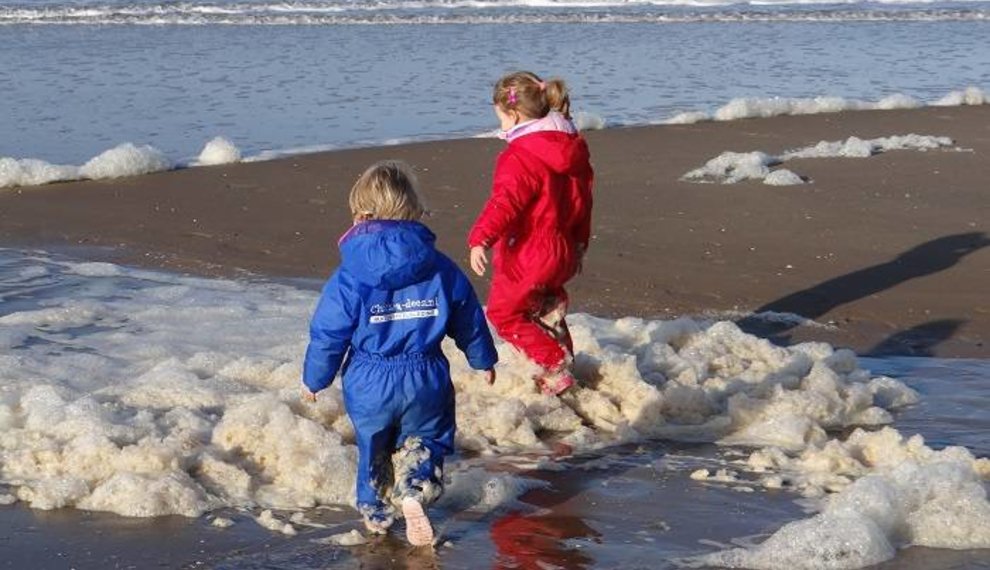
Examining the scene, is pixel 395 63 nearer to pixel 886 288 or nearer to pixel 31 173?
pixel 31 173

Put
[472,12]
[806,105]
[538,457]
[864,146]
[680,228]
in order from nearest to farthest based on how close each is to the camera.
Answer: [538,457] → [680,228] → [864,146] → [806,105] → [472,12]

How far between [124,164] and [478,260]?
26.6ft

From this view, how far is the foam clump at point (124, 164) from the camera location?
13.9 m

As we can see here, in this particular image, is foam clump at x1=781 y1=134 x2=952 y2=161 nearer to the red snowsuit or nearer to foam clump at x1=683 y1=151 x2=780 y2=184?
foam clump at x1=683 y1=151 x2=780 y2=184

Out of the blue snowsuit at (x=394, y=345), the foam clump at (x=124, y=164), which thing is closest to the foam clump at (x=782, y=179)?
the foam clump at (x=124, y=164)

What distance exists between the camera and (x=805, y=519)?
587 cm

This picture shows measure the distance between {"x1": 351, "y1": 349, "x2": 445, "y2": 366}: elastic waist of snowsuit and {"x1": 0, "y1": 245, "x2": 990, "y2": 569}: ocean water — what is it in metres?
0.64

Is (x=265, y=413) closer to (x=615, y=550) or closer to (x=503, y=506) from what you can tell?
(x=503, y=506)

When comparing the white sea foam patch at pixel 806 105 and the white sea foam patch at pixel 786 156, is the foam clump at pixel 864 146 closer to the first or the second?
the white sea foam patch at pixel 786 156

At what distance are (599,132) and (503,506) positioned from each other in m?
10.4

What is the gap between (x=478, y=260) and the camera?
21.5ft

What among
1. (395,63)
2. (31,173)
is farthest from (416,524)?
(395,63)

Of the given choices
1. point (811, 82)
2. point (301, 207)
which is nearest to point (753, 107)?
point (811, 82)

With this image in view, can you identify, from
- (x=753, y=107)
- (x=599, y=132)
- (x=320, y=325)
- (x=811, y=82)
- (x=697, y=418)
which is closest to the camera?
(x=320, y=325)
